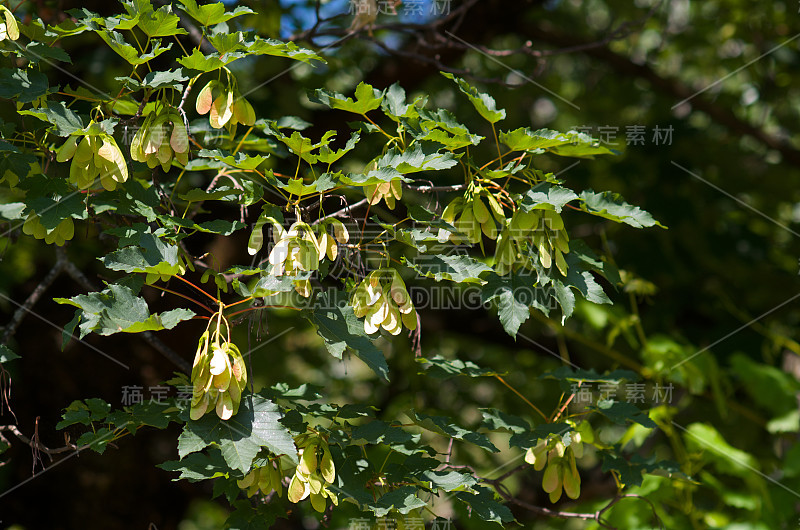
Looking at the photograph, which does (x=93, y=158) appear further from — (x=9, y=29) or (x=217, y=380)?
(x=217, y=380)

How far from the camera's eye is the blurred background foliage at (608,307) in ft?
7.92

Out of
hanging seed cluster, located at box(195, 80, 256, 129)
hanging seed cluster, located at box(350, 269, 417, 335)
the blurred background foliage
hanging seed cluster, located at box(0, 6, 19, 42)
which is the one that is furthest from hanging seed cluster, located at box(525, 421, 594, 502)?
hanging seed cluster, located at box(0, 6, 19, 42)

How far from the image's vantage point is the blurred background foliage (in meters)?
2.41

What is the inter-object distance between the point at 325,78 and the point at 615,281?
7.06 feet

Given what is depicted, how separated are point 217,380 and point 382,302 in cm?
A: 33

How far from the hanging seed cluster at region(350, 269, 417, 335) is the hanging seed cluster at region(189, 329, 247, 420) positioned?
0.25 metres

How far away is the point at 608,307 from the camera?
101 inches

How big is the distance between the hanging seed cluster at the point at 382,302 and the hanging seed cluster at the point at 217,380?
250 mm

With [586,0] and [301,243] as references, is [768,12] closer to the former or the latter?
[586,0]

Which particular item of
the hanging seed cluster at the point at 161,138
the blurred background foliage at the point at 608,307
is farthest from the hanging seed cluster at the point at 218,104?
the blurred background foliage at the point at 608,307

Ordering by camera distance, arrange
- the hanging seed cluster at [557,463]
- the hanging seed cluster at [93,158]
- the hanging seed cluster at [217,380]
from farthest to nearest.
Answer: the hanging seed cluster at [557,463]
the hanging seed cluster at [93,158]
the hanging seed cluster at [217,380]

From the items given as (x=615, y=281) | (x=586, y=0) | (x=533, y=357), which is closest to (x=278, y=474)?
(x=615, y=281)

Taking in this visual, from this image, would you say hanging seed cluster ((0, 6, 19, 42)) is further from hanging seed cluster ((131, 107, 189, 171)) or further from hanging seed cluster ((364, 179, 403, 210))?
hanging seed cluster ((364, 179, 403, 210))

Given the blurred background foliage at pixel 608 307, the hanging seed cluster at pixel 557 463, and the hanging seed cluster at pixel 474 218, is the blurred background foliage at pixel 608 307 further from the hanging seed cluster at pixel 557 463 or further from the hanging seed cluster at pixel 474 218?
the hanging seed cluster at pixel 474 218
